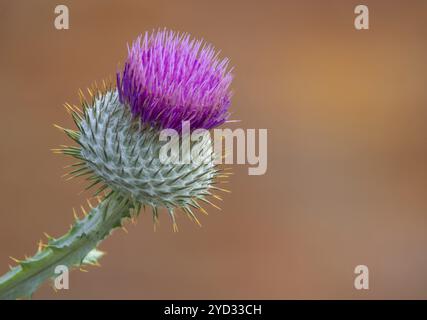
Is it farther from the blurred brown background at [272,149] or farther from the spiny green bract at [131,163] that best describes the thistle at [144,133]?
the blurred brown background at [272,149]

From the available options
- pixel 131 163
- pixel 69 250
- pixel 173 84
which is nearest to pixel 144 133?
pixel 131 163

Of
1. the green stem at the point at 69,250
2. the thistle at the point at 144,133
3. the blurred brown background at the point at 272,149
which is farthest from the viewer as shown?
the blurred brown background at the point at 272,149

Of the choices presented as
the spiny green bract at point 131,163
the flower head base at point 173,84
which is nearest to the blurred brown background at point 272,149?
the spiny green bract at point 131,163

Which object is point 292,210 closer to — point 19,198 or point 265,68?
point 265,68

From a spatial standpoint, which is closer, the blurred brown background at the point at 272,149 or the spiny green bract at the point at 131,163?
the spiny green bract at the point at 131,163

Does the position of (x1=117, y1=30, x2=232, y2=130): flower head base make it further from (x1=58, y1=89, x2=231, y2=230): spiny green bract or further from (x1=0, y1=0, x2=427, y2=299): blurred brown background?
(x1=0, y1=0, x2=427, y2=299): blurred brown background

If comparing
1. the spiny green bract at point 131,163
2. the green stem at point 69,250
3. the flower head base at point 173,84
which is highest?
the flower head base at point 173,84

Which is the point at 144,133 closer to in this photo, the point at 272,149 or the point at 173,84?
the point at 173,84

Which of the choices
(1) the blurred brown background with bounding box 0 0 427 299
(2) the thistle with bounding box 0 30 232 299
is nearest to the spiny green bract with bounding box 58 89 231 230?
(2) the thistle with bounding box 0 30 232 299
